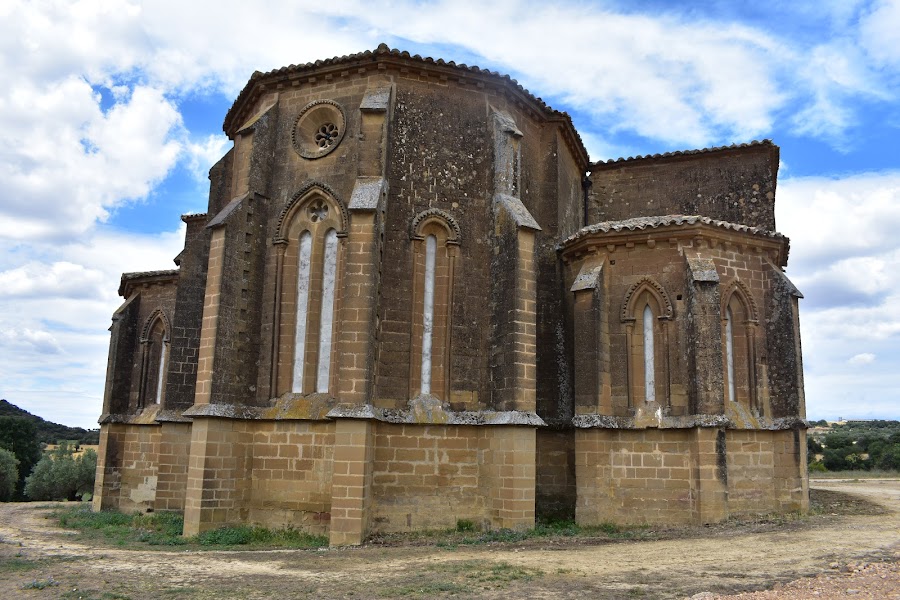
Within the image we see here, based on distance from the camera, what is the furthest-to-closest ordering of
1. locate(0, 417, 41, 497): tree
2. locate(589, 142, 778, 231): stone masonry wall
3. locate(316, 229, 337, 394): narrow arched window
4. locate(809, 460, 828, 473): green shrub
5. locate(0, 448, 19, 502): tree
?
locate(0, 417, 41, 497): tree → locate(809, 460, 828, 473): green shrub → locate(0, 448, 19, 502): tree → locate(589, 142, 778, 231): stone masonry wall → locate(316, 229, 337, 394): narrow arched window

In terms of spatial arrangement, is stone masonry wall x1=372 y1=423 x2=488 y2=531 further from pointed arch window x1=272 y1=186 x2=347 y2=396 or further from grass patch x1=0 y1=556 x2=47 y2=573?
grass patch x1=0 y1=556 x2=47 y2=573

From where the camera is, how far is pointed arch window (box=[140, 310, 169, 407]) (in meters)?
21.4

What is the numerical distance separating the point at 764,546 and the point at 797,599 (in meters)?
4.57

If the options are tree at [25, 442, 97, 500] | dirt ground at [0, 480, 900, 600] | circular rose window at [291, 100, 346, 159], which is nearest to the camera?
dirt ground at [0, 480, 900, 600]

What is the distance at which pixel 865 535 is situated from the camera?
1298cm

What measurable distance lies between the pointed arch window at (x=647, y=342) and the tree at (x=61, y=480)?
1004 inches

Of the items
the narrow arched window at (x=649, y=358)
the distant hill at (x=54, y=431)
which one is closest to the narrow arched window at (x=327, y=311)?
the narrow arched window at (x=649, y=358)

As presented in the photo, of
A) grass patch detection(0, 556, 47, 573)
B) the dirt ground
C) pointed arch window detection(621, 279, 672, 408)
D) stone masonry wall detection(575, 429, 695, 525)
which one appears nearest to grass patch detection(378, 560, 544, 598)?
the dirt ground

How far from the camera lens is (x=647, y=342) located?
16.4 m

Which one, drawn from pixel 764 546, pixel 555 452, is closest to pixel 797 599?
pixel 764 546

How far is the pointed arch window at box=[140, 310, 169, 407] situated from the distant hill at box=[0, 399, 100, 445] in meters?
49.2

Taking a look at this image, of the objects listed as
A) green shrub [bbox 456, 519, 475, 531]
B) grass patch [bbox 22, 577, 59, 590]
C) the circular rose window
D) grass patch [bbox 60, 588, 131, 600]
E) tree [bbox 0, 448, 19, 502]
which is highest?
the circular rose window

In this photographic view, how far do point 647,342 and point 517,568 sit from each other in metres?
7.62

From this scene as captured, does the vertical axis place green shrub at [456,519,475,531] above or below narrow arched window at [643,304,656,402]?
below
